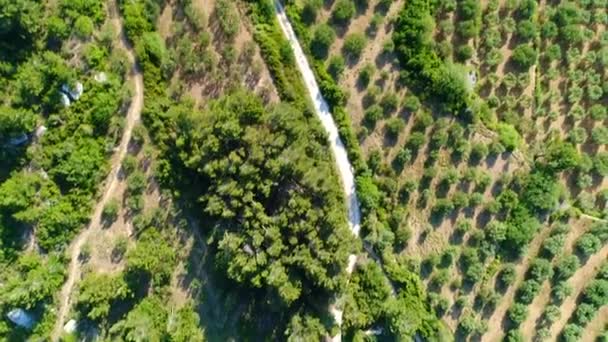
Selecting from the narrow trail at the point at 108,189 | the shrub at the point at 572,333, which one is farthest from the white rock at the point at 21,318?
the shrub at the point at 572,333

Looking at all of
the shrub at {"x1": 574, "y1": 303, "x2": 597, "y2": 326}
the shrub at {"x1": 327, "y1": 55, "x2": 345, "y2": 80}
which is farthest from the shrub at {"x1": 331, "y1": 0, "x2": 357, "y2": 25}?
the shrub at {"x1": 574, "y1": 303, "x2": 597, "y2": 326}

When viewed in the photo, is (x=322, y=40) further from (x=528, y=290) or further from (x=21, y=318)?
(x=21, y=318)

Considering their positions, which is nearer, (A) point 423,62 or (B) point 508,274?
(A) point 423,62

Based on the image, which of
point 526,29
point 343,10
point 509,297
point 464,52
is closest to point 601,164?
point 526,29

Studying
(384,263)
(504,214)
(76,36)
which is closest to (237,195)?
(384,263)

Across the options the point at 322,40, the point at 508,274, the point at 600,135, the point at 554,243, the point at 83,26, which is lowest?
the point at 508,274

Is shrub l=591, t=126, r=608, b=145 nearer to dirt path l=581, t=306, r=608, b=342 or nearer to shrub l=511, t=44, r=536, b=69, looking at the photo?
shrub l=511, t=44, r=536, b=69
